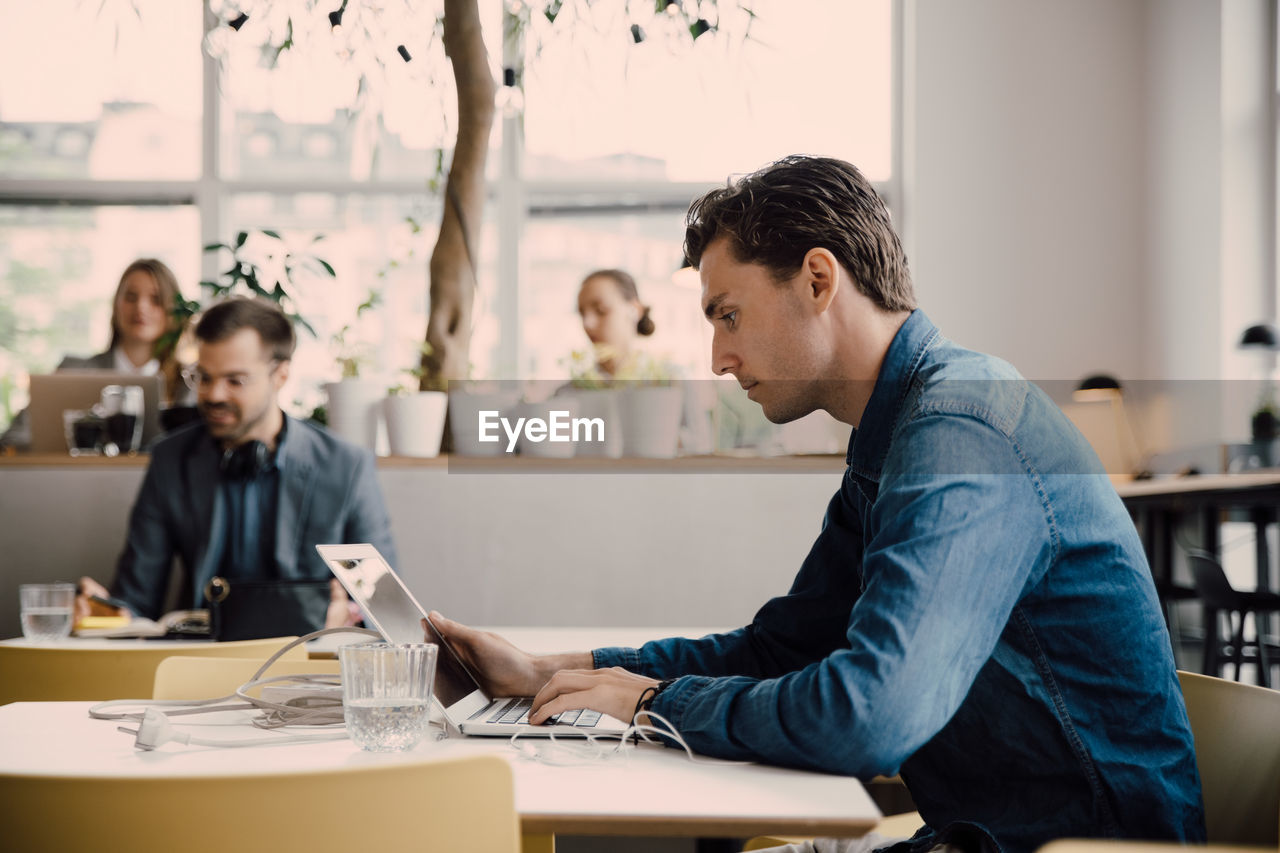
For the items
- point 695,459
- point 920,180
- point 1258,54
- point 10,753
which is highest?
point 1258,54

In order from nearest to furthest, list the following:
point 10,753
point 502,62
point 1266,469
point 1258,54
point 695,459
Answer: point 10,753, point 695,459, point 1266,469, point 1258,54, point 502,62

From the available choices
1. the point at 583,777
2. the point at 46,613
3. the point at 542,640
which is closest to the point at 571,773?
the point at 583,777

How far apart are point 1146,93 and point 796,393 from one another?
614 centimetres

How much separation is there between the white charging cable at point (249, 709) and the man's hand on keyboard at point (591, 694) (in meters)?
0.22

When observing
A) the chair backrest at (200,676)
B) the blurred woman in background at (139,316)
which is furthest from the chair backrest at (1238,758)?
the blurred woman in background at (139,316)

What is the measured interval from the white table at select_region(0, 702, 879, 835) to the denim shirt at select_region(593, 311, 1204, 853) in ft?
0.19

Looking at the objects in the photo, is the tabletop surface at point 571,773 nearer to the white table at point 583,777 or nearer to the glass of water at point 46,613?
the white table at point 583,777

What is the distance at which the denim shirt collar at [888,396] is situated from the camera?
4.24 ft

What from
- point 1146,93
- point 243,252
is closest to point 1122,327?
point 1146,93

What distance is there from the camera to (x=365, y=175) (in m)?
6.63

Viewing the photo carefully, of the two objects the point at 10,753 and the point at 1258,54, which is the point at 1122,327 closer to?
the point at 1258,54

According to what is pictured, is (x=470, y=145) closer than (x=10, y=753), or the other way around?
(x=10, y=753)

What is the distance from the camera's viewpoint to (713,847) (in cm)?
184

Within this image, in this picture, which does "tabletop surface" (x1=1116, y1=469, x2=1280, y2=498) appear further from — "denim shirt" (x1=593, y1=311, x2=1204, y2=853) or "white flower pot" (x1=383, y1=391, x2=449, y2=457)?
"denim shirt" (x1=593, y1=311, x2=1204, y2=853)
